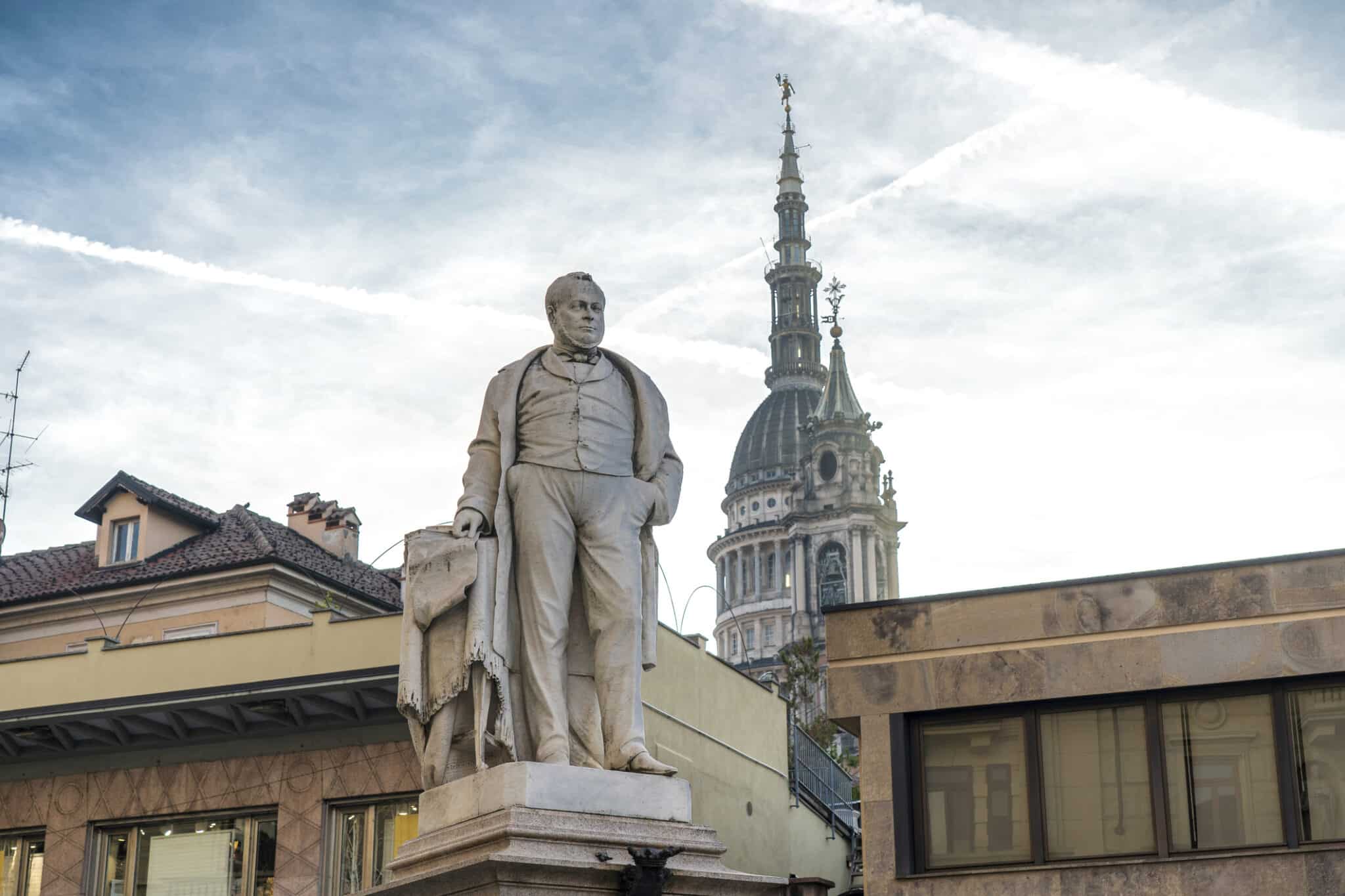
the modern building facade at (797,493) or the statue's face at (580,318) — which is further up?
the modern building facade at (797,493)

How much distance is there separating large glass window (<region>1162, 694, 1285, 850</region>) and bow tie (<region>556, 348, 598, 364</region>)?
10801 millimetres

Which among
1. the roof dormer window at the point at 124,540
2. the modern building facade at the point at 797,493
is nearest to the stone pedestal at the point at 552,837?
the roof dormer window at the point at 124,540

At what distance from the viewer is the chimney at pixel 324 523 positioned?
43625 mm

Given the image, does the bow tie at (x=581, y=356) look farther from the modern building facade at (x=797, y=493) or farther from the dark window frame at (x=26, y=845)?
the modern building facade at (x=797, y=493)

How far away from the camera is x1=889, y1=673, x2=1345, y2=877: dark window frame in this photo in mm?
18531

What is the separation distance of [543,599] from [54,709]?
19214 millimetres

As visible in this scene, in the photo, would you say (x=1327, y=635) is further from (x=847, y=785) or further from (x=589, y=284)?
(x=847, y=785)

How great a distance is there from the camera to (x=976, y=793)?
19.8m

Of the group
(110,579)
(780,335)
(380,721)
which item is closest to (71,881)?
(380,721)

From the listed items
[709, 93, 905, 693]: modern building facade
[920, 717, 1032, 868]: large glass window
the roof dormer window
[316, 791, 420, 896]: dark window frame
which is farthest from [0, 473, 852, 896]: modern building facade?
[709, 93, 905, 693]: modern building facade

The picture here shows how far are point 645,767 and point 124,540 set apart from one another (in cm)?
3251

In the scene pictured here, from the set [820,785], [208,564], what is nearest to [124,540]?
[208,564]

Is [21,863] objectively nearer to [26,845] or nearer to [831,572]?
[26,845]

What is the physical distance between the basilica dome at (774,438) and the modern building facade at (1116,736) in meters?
144
